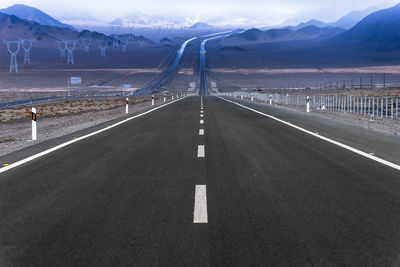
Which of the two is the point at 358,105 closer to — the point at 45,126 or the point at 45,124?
the point at 45,124

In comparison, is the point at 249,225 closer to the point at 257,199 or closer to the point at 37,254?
the point at 257,199

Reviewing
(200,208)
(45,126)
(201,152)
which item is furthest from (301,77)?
(200,208)

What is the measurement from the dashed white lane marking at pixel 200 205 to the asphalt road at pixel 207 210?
63 mm

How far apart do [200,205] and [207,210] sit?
0.89ft

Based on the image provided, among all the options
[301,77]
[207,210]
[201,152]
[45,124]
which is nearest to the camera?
[207,210]

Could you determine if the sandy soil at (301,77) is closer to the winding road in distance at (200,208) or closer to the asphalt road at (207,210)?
the winding road in distance at (200,208)

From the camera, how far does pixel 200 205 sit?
6426 mm

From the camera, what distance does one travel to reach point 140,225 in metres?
5.55

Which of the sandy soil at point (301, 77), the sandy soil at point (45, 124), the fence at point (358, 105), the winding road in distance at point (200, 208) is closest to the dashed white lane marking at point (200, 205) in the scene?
the winding road in distance at point (200, 208)

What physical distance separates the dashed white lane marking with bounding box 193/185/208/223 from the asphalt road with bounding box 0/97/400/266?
63mm

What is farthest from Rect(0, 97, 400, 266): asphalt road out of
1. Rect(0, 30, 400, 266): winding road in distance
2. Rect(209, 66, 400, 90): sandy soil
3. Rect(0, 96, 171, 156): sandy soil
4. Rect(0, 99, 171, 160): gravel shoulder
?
Rect(209, 66, 400, 90): sandy soil

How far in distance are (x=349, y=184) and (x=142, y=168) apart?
3.71m

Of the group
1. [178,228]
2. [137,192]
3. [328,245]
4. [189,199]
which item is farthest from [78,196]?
[328,245]

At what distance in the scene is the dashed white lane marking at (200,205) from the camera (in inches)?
228
